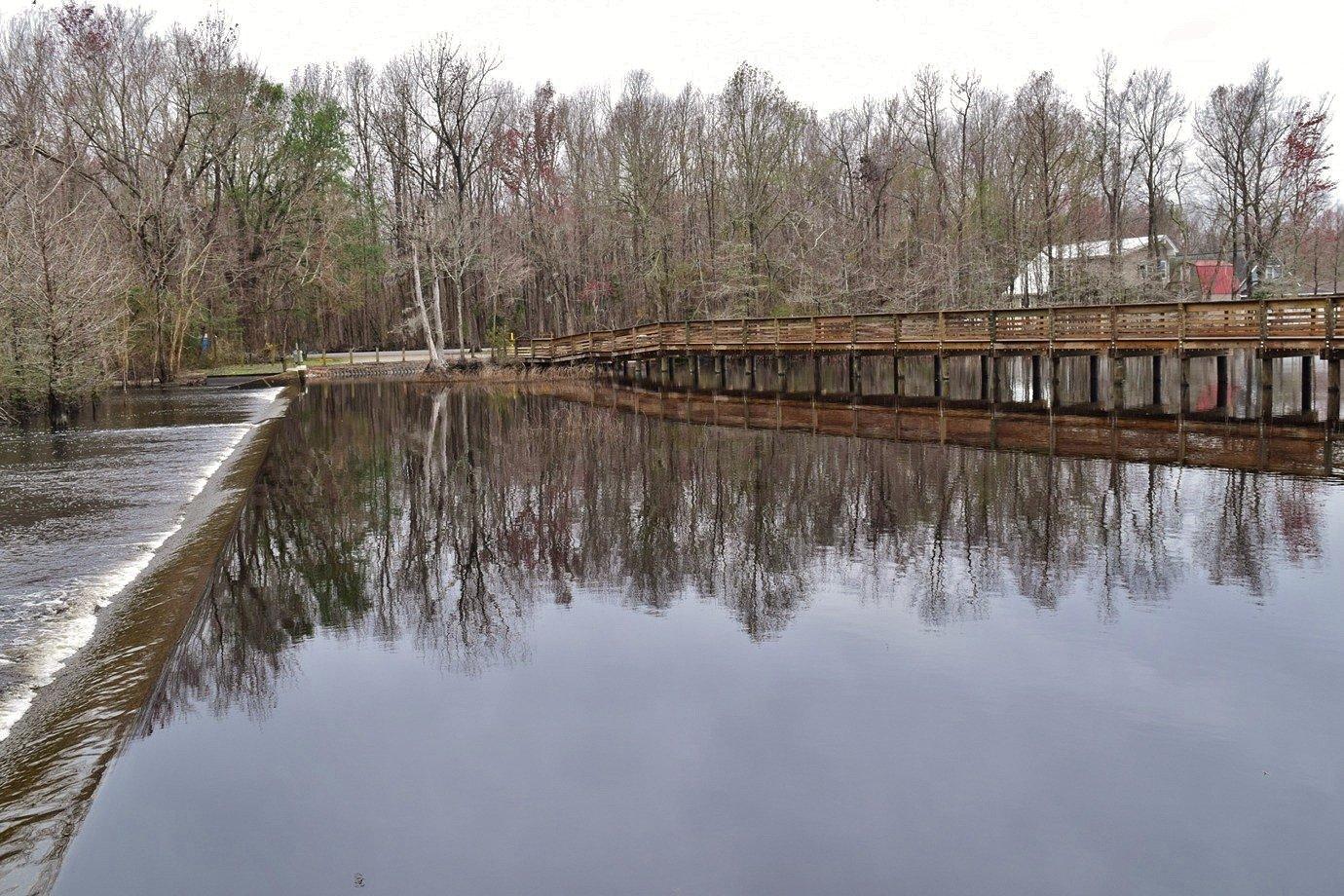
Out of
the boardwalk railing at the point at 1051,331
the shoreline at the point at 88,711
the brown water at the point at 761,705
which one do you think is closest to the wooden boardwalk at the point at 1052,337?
the boardwalk railing at the point at 1051,331

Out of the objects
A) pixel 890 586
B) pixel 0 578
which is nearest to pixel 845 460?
pixel 890 586

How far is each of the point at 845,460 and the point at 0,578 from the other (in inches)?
484

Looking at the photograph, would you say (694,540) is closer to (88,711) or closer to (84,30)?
(88,711)

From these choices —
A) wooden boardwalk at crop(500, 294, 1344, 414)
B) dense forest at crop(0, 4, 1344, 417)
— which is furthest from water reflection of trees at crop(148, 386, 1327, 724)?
dense forest at crop(0, 4, 1344, 417)

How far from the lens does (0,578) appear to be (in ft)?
32.0

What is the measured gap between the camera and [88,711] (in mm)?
7094

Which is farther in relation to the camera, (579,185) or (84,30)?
(579,185)

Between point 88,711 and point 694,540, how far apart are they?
7.04 meters

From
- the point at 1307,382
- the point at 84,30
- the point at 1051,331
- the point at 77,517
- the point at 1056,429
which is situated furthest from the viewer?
the point at 84,30

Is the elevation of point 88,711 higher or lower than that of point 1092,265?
lower

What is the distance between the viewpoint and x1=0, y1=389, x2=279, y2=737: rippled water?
26.7ft

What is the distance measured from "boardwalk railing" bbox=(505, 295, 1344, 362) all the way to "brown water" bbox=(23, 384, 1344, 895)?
1114 cm

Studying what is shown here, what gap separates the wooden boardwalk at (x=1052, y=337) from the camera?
2411 centimetres

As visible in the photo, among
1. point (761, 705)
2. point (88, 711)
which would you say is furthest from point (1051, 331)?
point (88, 711)
